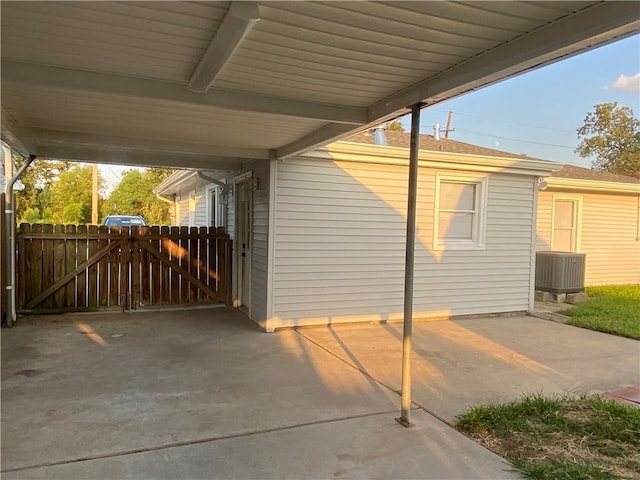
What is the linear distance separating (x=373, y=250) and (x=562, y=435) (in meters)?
4.16

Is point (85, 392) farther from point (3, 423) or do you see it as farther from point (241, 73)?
point (241, 73)

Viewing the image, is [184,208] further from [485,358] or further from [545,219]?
[485,358]

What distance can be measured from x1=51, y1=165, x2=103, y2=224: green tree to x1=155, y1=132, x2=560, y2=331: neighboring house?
23.5 meters

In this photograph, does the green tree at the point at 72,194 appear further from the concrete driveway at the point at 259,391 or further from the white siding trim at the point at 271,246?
the white siding trim at the point at 271,246

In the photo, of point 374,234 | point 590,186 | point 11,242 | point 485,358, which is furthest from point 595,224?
point 11,242

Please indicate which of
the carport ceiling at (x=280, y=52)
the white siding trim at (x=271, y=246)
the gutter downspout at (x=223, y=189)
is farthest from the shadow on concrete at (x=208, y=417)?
the gutter downspout at (x=223, y=189)

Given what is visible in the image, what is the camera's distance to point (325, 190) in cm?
676

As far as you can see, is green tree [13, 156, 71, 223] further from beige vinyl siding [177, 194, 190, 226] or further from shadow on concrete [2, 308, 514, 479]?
shadow on concrete [2, 308, 514, 479]

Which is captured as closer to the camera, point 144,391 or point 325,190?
point 144,391

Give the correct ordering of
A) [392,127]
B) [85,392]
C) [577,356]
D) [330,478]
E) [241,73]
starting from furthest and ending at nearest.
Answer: [392,127], [577,356], [85,392], [241,73], [330,478]

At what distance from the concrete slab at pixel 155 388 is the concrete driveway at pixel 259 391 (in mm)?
16

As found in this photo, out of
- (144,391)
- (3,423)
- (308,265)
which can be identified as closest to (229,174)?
(308,265)

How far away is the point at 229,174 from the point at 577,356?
20.7ft

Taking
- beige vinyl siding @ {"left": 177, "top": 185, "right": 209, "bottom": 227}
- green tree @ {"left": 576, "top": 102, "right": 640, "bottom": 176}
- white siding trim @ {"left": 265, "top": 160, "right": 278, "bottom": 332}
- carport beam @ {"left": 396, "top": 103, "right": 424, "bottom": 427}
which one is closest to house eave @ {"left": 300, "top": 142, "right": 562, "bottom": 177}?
white siding trim @ {"left": 265, "top": 160, "right": 278, "bottom": 332}
